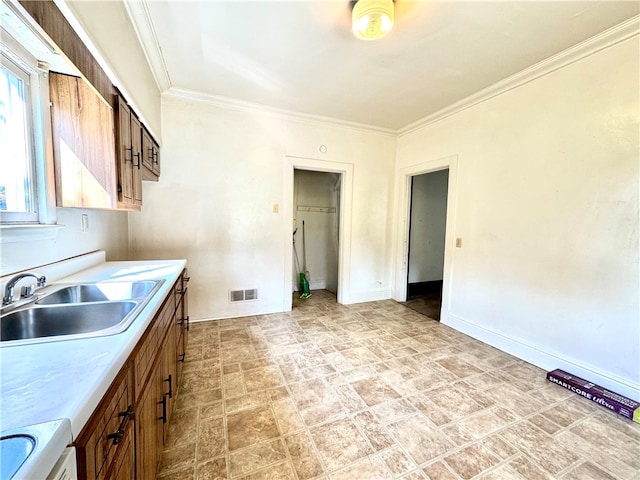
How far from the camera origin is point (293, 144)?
11.7 ft

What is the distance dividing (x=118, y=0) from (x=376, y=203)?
3.46 metres

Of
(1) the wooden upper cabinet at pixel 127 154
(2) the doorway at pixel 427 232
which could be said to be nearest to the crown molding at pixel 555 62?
(2) the doorway at pixel 427 232

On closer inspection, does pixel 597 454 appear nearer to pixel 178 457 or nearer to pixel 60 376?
pixel 178 457

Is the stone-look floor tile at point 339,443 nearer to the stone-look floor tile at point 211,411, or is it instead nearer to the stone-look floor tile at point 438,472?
the stone-look floor tile at point 438,472

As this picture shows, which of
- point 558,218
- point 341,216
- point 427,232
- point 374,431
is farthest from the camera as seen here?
point 427,232

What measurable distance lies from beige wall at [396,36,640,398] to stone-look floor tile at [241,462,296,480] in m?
2.46

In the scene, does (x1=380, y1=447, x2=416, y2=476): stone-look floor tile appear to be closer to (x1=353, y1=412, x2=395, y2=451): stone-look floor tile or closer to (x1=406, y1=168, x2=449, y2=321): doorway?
(x1=353, y1=412, x2=395, y2=451): stone-look floor tile

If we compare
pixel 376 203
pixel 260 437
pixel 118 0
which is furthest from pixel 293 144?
pixel 260 437

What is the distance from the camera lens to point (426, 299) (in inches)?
176

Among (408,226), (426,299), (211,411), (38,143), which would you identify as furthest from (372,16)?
(426,299)

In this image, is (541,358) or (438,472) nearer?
(438,472)

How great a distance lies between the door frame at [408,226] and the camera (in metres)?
3.29

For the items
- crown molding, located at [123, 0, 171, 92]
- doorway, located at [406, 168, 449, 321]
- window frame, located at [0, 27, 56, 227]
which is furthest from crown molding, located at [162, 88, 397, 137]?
window frame, located at [0, 27, 56, 227]

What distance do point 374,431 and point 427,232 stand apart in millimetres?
4218
